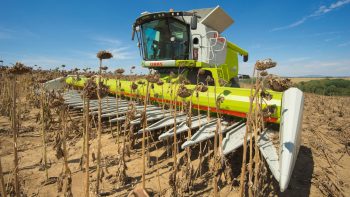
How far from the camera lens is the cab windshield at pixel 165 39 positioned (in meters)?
6.20

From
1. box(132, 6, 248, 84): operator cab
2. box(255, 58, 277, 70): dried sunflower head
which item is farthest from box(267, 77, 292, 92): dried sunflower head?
box(132, 6, 248, 84): operator cab

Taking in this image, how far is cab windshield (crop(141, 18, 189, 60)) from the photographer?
6.20 meters

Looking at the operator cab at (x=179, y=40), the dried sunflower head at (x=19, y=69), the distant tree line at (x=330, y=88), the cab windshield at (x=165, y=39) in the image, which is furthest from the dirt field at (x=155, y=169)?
the distant tree line at (x=330, y=88)

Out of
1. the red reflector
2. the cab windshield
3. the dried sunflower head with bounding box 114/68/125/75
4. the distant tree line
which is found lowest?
the distant tree line

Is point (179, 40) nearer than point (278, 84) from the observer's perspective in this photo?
No

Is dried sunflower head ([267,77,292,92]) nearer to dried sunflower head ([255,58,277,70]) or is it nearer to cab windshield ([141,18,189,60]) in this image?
dried sunflower head ([255,58,277,70])

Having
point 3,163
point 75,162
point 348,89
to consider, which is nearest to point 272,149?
point 75,162

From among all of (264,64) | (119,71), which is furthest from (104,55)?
(119,71)

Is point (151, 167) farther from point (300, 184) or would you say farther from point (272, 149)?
point (300, 184)

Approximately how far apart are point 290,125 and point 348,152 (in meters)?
2.33

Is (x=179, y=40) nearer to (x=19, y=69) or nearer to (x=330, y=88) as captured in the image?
(x=19, y=69)

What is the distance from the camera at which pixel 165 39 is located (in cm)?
648

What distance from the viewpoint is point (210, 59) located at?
6293mm

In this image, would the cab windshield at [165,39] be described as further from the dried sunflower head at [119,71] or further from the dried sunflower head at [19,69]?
the dried sunflower head at [19,69]
